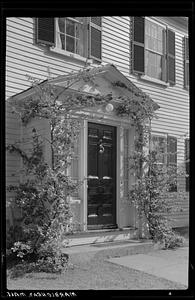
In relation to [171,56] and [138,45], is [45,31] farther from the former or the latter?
[171,56]

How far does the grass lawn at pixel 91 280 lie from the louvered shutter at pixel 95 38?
4538 mm

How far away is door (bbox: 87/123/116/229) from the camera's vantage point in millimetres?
6793

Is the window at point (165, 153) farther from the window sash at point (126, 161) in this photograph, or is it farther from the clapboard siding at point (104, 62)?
the window sash at point (126, 161)

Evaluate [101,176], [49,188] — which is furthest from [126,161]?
[49,188]

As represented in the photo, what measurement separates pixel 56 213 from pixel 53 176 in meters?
0.54

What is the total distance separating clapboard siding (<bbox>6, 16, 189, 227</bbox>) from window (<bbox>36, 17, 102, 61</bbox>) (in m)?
0.20

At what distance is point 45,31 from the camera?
6.98 meters

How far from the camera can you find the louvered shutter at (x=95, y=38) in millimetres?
7783

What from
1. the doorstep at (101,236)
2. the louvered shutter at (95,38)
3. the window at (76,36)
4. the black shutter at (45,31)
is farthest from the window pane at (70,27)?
the doorstep at (101,236)

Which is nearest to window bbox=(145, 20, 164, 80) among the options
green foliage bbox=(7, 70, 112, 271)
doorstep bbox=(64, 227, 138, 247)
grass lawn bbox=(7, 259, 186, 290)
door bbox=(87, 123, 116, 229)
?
door bbox=(87, 123, 116, 229)

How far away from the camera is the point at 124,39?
28.5ft

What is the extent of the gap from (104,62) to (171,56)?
2788 mm
